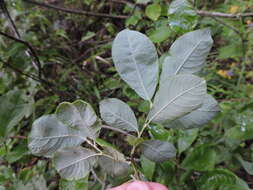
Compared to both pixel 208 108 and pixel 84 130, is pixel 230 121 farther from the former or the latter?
pixel 84 130

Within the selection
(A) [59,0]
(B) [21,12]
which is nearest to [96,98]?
(B) [21,12]

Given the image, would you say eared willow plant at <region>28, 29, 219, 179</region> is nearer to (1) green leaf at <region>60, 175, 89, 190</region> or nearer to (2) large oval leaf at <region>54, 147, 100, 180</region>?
(2) large oval leaf at <region>54, 147, 100, 180</region>

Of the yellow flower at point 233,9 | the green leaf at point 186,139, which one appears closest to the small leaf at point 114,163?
the green leaf at point 186,139


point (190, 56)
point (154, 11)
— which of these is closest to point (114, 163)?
point (190, 56)

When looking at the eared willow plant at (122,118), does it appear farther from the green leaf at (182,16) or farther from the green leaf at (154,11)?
the green leaf at (154,11)

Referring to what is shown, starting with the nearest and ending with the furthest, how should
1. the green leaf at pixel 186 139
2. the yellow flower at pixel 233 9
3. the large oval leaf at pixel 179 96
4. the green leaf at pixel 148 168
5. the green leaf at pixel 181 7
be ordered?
the large oval leaf at pixel 179 96 < the green leaf at pixel 181 7 < the green leaf at pixel 148 168 < the green leaf at pixel 186 139 < the yellow flower at pixel 233 9

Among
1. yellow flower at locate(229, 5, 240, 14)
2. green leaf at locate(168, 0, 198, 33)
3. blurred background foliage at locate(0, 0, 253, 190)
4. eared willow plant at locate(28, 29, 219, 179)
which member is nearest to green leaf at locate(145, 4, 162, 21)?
blurred background foliage at locate(0, 0, 253, 190)

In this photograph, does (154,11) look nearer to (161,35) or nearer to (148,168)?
(161,35)
